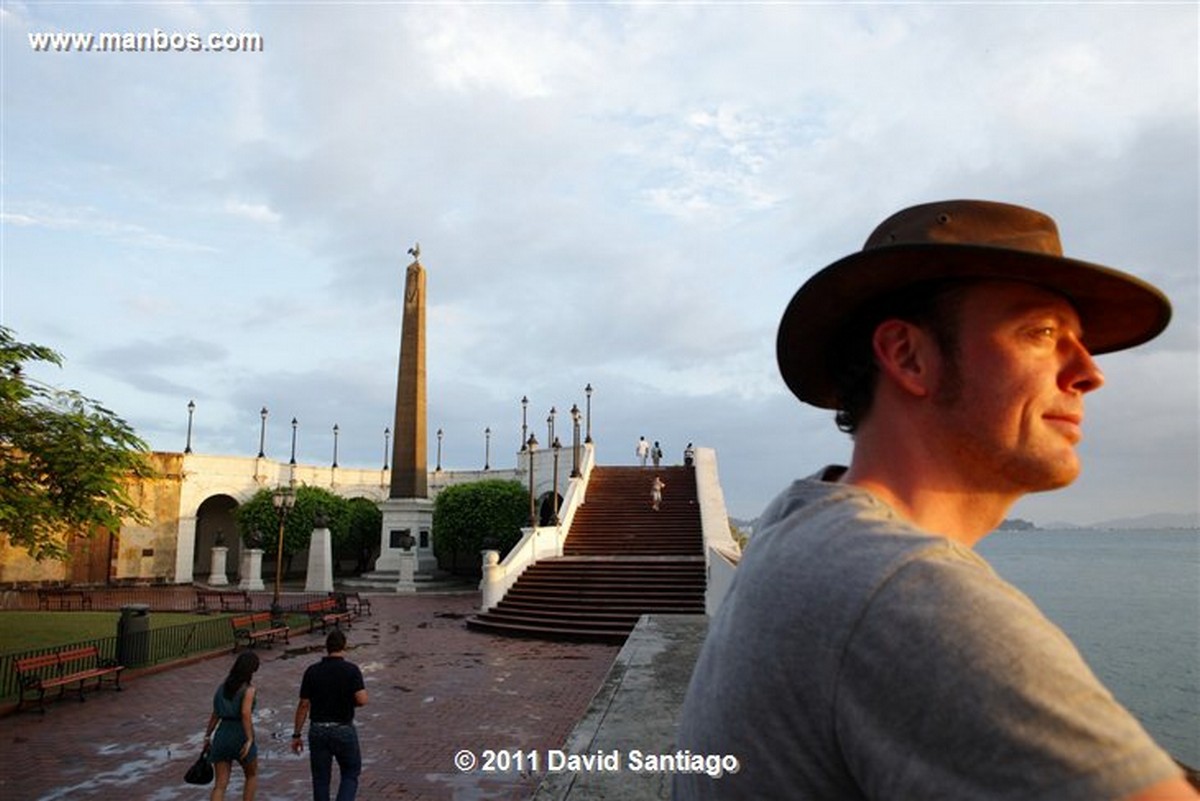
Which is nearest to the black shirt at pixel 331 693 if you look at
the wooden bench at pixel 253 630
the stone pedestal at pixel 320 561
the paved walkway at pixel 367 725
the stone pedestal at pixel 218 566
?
the paved walkway at pixel 367 725

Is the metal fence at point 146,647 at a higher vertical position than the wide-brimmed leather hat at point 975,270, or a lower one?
lower

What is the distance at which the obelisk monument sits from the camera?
114ft

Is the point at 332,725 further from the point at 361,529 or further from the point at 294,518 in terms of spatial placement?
the point at 361,529

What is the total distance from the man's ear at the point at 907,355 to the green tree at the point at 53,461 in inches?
546

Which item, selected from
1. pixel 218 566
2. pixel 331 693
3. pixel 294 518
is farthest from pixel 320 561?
pixel 331 693

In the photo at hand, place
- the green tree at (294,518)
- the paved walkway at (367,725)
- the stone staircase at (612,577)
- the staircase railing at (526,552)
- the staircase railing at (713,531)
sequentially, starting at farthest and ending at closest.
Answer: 1. the green tree at (294,518)
2. the staircase railing at (526,552)
3. the stone staircase at (612,577)
4. the staircase railing at (713,531)
5. the paved walkway at (367,725)

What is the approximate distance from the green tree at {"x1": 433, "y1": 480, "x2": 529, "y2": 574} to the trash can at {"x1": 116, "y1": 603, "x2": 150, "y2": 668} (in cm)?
2023

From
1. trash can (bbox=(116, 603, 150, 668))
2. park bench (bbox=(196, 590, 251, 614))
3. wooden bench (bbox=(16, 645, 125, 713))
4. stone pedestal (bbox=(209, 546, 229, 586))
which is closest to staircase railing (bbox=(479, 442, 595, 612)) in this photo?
park bench (bbox=(196, 590, 251, 614))

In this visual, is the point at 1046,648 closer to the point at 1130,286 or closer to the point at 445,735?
the point at 1130,286

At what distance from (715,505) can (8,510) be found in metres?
22.1

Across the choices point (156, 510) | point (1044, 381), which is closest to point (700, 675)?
point (1044, 381)

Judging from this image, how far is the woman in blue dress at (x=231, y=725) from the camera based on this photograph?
646cm

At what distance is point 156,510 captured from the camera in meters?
38.3

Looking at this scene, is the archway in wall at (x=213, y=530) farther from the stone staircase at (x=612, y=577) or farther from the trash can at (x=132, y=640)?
the trash can at (x=132, y=640)
